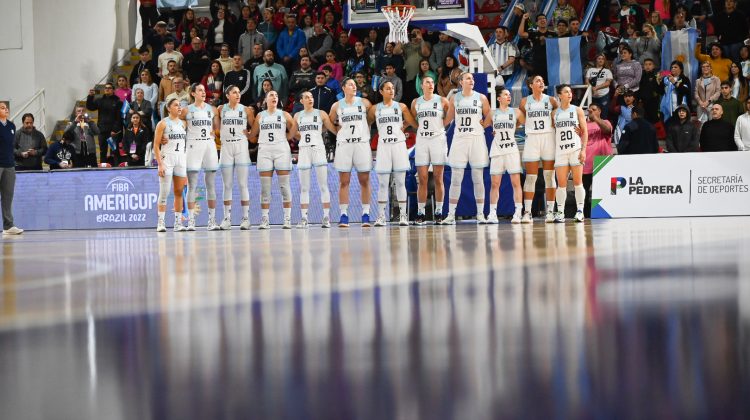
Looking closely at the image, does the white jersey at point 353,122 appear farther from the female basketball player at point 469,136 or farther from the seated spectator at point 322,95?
the seated spectator at point 322,95

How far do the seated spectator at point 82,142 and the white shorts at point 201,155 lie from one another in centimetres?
608

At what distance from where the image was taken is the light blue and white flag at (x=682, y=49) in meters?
18.2

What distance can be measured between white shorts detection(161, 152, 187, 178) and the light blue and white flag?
Result: 9836 mm

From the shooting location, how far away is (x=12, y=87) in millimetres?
22047

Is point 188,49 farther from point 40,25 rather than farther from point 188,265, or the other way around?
point 188,265

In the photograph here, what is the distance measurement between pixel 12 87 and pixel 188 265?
18.0m

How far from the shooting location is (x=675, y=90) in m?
17.5

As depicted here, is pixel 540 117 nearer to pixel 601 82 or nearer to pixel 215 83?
pixel 601 82

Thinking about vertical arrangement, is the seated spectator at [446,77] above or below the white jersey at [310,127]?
above

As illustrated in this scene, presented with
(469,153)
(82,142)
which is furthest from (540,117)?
(82,142)

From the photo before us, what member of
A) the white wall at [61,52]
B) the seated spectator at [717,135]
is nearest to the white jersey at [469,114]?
the seated spectator at [717,135]

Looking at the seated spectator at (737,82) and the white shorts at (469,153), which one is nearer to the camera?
the white shorts at (469,153)

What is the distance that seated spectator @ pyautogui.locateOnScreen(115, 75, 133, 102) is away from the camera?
69.5 ft

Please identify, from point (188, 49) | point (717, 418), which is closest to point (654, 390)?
point (717, 418)
